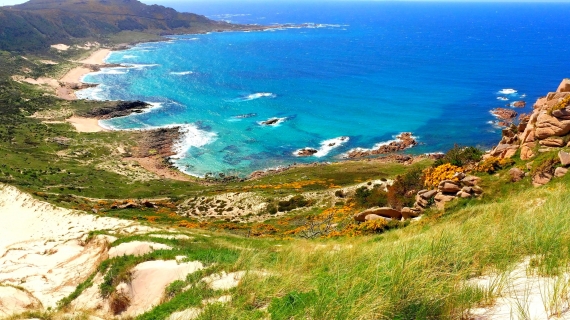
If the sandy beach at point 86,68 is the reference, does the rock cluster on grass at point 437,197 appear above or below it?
below

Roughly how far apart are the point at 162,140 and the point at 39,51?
96792 mm

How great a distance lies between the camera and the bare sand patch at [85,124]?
7294cm

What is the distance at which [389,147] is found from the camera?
6444 cm

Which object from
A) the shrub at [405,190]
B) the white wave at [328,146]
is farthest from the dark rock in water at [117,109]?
the shrub at [405,190]

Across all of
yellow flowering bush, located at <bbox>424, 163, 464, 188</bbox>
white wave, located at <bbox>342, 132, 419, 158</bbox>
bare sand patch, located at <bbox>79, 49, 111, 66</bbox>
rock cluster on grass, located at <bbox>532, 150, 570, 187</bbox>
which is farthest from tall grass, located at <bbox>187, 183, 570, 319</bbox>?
bare sand patch, located at <bbox>79, 49, 111, 66</bbox>

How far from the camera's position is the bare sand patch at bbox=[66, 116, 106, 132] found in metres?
72.9

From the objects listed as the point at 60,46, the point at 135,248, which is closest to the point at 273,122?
the point at 135,248

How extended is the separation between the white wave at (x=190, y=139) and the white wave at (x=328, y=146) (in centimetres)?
1820

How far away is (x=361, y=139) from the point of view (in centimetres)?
6969

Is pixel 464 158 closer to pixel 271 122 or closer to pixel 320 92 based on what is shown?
pixel 271 122

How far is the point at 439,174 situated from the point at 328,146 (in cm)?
4150

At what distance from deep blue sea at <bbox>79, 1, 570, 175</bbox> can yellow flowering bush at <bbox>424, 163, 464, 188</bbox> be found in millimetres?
35573

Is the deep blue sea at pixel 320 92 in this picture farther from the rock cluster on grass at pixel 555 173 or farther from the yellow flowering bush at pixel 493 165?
the rock cluster on grass at pixel 555 173

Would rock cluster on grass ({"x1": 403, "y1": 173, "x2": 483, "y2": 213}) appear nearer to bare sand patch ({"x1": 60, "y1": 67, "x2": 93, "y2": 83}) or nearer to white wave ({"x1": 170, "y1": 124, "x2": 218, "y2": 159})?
white wave ({"x1": 170, "y1": 124, "x2": 218, "y2": 159})
